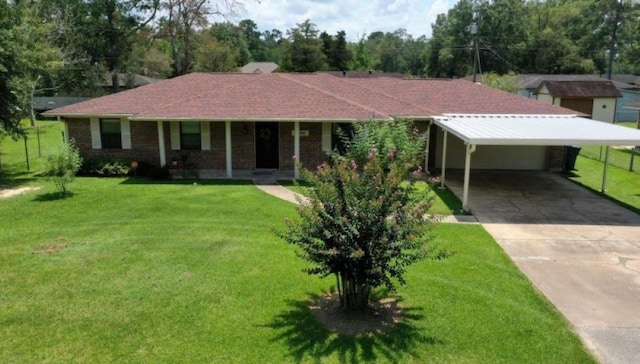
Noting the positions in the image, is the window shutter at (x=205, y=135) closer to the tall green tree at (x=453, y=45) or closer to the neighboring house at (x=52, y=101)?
the neighboring house at (x=52, y=101)

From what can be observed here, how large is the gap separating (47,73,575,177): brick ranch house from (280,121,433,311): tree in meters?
10.6

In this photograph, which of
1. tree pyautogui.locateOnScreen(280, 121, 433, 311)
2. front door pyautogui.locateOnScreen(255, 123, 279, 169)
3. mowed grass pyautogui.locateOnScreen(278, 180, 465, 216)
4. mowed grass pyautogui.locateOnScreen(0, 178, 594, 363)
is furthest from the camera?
front door pyautogui.locateOnScreen(255, 123, 279, 169)

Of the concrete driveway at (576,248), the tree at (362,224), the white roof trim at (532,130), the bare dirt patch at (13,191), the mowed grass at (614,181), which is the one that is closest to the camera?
the tree at (362,224)

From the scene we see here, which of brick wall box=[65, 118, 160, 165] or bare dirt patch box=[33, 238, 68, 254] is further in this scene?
brick wall box=[65, 118, 160, 165]

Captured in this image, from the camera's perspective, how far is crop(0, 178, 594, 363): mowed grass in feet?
21.9

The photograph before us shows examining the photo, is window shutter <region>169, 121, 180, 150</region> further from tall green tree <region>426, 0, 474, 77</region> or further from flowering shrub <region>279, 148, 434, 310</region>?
tall green tree <region>426, 0, 474, 77</region>

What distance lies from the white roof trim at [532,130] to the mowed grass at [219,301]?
327 centimetres

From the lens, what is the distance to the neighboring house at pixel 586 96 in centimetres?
3977

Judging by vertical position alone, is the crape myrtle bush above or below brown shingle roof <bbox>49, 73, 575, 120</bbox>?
below

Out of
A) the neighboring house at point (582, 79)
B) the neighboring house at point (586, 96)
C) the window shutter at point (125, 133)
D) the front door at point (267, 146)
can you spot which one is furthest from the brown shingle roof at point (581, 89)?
the window shutter at point (125, 133)

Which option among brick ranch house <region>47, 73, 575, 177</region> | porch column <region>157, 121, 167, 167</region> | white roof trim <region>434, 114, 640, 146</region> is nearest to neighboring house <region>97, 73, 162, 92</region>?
brick ranch house <region>47, 73, 575, 177</region>

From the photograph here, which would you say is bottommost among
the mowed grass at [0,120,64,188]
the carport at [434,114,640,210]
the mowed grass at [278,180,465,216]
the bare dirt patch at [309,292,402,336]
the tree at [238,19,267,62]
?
the bare dirt patch at [309,292,402,336]

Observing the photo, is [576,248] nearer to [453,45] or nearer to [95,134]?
[95,134]

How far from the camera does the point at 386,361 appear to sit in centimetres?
644
